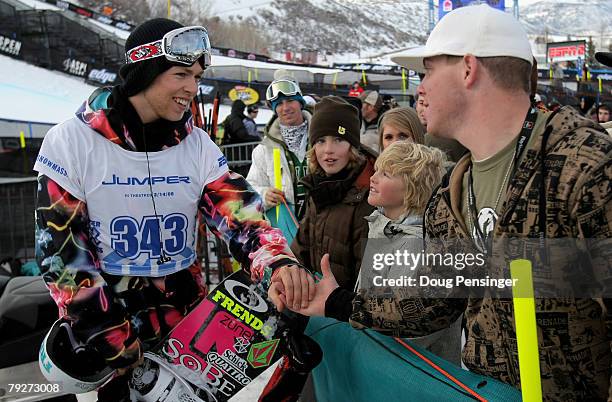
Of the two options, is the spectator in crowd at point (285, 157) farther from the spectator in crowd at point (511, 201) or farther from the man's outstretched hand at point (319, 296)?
the spectator in crowd at point (511, 201)

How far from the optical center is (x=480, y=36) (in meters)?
1.78

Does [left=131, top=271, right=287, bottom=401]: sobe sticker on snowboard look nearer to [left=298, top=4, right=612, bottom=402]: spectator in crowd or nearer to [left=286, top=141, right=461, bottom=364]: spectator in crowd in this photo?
[left=286, top=141, right=461, bottom=364]: spectator in crowd

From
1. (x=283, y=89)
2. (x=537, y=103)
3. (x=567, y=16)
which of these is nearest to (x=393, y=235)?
(x=537, y=103)

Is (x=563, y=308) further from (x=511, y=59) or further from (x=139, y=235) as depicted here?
(x=139, y=235)

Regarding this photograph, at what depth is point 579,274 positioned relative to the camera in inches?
58.7

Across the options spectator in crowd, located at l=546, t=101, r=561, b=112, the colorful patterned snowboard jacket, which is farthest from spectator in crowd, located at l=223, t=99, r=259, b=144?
the colorful patterned snowboard jacket

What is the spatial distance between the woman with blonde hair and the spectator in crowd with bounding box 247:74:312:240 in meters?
1.02

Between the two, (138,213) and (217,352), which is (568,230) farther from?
(138,213)

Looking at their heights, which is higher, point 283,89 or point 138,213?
point 283,89

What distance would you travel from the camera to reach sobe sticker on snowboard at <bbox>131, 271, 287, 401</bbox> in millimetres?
2221

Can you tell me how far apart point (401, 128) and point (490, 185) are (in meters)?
2.33

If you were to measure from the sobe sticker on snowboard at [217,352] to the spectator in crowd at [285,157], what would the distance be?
261 centimetres

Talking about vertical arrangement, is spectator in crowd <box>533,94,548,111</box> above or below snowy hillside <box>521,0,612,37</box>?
below

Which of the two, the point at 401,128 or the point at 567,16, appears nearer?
the point at 401,128
